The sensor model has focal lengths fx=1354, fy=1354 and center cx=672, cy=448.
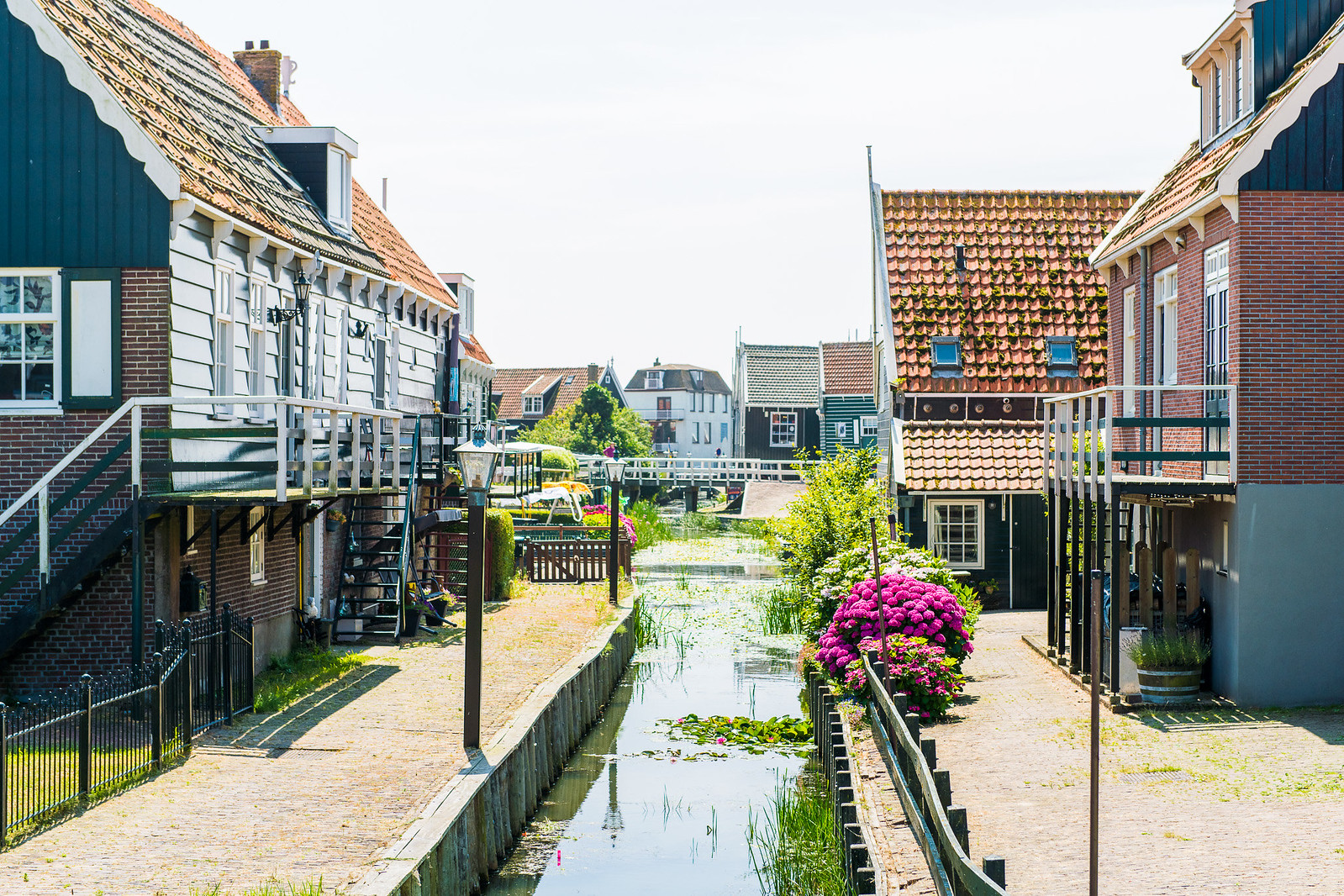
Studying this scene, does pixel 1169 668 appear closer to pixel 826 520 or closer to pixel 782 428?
pixel 826 520

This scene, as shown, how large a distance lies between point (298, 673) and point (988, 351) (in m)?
15.1

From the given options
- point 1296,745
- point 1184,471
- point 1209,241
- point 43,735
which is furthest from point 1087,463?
point 43,735

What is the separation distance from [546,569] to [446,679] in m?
16.0

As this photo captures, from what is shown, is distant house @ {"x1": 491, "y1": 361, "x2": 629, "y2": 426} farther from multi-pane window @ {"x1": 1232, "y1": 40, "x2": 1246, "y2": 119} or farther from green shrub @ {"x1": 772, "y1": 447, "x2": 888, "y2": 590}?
multi-pane window @ {"x1": 1232, "y1": 40, "x2": 1246, "y2": 119}

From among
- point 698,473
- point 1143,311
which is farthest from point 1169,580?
point 698,473

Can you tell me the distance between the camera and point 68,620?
14.9m

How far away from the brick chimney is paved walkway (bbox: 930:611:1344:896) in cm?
1754

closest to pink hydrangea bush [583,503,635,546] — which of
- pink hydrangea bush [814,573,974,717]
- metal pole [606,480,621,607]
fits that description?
metal pole [606,480,621,607]

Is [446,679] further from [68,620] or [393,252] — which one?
[393,252]

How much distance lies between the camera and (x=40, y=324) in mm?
15188

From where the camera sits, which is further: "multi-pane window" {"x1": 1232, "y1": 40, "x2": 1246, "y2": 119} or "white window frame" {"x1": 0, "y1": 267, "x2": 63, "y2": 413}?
"multi-pane window" {"x1": 1232, "y1": 40, "x2": 1246, "y2": 119}

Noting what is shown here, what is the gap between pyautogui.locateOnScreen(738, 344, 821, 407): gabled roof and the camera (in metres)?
84.8

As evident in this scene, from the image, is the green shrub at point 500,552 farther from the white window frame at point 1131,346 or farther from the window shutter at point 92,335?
the window shutter at point 92,335

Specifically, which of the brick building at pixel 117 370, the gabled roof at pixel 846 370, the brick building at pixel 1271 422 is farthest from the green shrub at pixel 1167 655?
the gabled roof at pixel 846 370
